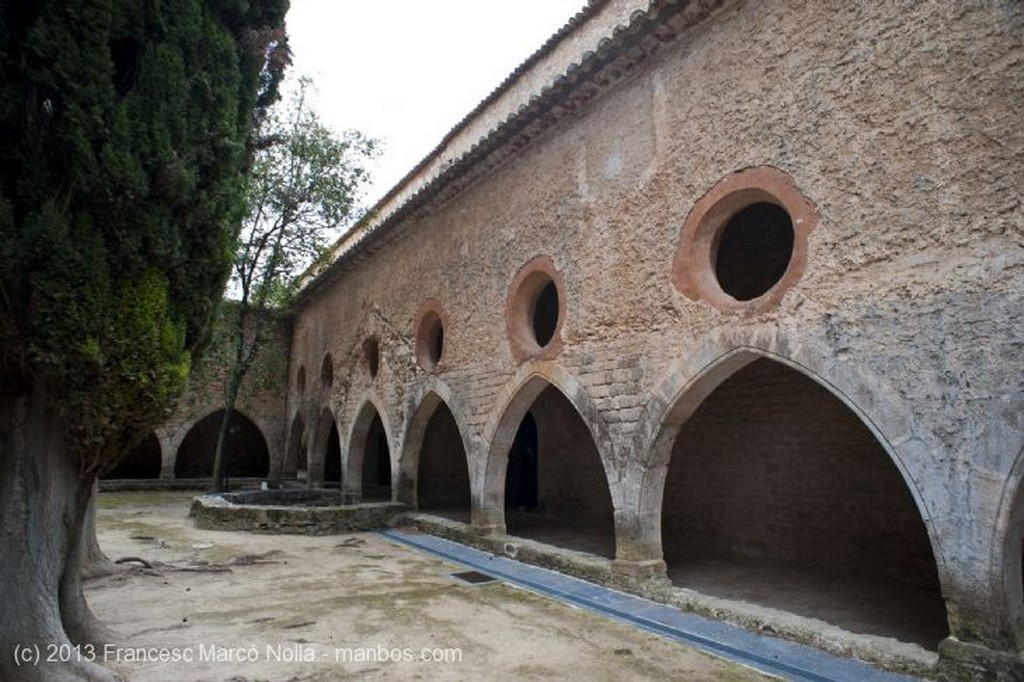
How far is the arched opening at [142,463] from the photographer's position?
2119 centimetres

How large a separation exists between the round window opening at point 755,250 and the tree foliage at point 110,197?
6080mm

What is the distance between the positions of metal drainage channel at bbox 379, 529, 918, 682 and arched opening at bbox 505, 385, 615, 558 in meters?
2.10

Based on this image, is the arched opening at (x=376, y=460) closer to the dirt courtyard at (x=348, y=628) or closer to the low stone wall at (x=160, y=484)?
the low stone wall at (x=160, y=484)

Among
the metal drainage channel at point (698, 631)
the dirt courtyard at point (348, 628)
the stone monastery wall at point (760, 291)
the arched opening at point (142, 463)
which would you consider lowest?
the dirt courtyard at point (348, 628)

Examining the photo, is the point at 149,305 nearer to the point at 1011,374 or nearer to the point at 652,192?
the point at 652,192

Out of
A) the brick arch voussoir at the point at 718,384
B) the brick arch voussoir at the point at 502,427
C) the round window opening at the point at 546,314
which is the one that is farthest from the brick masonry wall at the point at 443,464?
the brick arch voussoir at the point at 718,384

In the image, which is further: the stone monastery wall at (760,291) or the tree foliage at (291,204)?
the tree foliage at (291,204)

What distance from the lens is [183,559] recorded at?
27.9ft

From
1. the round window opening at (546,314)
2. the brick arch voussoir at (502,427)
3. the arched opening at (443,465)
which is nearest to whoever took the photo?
the brick arch voussoir at (502,427)

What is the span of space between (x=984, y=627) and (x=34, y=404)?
6.15m

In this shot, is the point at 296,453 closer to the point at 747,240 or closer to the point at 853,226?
the point at 747,240

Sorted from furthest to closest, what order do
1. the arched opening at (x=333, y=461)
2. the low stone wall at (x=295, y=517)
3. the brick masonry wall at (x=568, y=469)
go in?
the arched opening at (x=333, y=461) < the brick masonry wall at (x=568, y=469) < the low stone wall at (x=295, y=517)

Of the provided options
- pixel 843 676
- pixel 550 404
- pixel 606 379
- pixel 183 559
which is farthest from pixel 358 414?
pixel 843 676

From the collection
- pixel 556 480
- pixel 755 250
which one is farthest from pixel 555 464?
pixel 755 250
